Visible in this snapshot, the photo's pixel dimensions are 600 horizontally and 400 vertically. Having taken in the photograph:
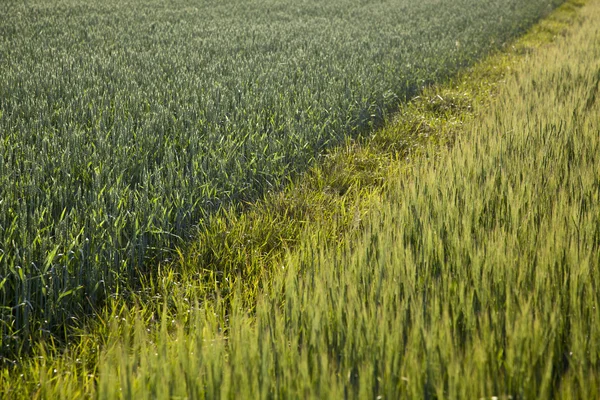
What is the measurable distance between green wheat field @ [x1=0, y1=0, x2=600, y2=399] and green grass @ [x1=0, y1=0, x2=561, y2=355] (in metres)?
0.02

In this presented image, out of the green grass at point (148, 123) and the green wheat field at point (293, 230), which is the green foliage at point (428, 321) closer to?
the green wheat field at point (293, 230)

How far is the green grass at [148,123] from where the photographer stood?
A: 7.25 feet

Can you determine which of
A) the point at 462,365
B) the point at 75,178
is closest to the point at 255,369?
the point at 462,365

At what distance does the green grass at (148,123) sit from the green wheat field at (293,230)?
0.02 metres

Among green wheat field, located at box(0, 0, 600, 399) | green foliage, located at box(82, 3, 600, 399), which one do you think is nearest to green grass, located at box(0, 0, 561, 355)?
green wheat field, located at box(0, 0, 600, 399)

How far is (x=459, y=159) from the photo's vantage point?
308 centimetres

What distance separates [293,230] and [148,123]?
1.38 m

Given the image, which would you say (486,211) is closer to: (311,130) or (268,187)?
(268,187)

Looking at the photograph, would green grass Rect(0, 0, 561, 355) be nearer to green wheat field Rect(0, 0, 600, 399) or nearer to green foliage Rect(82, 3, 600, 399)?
green wheat field Rect(0, 0, 600, 399)

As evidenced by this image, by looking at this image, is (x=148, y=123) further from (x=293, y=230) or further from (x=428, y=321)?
(x=428, y=321)

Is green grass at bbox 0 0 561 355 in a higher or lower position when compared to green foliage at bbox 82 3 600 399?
higher

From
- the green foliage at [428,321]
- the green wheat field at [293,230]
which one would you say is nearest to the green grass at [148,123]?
the green wheat field at [293,230]

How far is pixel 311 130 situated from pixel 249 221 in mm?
1415

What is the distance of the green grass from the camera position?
221 cm
